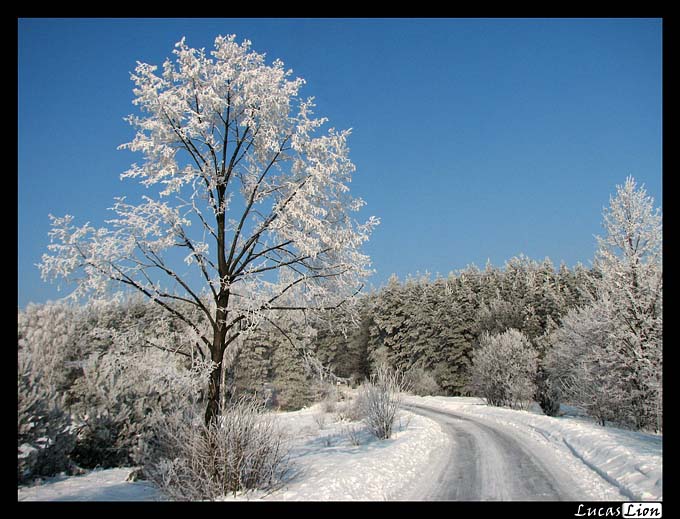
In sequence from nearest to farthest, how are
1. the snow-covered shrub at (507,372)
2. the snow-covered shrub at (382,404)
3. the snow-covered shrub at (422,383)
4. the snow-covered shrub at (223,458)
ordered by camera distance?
the snow-covered shrub at (223,458) → the snow-covered shrub at (382,404) → the snow-covered shrub at (507,372) → the snow-covered shrub at (422,383)

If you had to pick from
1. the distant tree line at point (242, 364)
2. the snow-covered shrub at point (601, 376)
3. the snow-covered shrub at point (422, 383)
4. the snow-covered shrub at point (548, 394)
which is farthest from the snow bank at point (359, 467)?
the snow-covered shrub at point (422, 383)

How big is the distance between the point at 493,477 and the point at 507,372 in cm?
2328

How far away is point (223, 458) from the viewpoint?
628 centimetres

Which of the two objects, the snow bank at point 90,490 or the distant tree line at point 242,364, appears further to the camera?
the distant tree line at point 242,364

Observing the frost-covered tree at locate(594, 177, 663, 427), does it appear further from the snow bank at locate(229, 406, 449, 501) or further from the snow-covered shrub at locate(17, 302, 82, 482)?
the snow-covered shrub at locate(17, 302, 82, 482)

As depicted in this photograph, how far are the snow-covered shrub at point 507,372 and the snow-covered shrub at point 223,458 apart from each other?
24989 mm

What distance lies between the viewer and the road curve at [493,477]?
21.7 ft

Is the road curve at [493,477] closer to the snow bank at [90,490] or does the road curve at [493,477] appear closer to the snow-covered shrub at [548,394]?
the snow bank at [90,490]

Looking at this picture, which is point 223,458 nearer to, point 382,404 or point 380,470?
point 380,470

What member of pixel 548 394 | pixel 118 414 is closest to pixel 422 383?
pixel 548 394

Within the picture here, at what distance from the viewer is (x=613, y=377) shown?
16.5m

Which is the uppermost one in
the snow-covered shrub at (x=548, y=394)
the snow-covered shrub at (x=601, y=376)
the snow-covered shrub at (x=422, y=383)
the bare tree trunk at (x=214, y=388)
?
the bare tree trunk at (x=214, y=388)
